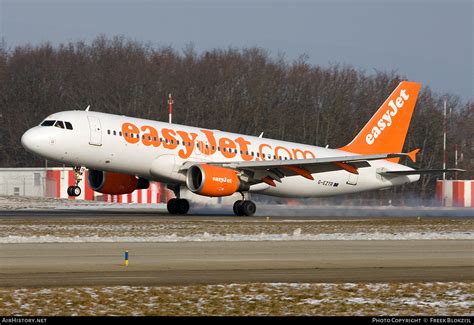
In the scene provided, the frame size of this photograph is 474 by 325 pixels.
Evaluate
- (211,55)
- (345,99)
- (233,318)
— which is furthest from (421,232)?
(211,55)

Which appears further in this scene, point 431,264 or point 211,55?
point 211,55

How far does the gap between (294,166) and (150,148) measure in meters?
6.74

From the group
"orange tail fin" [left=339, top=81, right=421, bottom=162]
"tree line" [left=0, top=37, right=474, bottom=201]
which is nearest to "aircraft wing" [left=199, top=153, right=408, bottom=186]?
"orange tail fin" [left=339, top=81, right=421, bottom=162]

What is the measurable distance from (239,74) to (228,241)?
267 ft

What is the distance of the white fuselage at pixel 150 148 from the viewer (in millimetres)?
40812

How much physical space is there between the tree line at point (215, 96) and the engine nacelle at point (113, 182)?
46.0m

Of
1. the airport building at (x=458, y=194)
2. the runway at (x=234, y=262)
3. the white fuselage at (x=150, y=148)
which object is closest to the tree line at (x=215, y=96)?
the airport building at (x=458, y=194)

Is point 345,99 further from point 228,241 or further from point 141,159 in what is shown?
point 228,241

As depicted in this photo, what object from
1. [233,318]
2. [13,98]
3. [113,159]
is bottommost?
[233,318]

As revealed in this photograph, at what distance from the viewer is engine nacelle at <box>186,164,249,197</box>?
138 ft

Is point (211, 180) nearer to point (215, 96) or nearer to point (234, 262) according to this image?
point (234, 262)

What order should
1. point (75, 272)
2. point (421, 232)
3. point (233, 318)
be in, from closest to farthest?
1. point (233, 318)
2. point (75, 272)
3. point (421, 232)

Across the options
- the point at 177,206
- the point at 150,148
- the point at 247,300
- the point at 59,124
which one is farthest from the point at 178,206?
the point at 247,300

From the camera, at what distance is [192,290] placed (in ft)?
59.1
